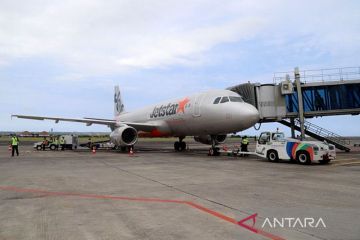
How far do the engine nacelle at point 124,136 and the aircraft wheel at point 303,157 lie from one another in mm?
12096

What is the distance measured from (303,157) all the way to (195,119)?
7498 millimetres

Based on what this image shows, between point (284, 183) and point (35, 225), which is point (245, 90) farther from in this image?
point (35, 225)

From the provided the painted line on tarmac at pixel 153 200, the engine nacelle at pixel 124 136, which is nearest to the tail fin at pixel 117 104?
the engine nacelle at pixel 124 136

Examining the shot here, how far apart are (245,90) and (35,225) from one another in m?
21.0

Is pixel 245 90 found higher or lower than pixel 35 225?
higher

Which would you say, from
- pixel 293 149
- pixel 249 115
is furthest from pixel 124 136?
pixel 293 149

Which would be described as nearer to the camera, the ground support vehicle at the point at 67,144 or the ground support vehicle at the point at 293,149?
the ground support vehicle at the point at 293,149

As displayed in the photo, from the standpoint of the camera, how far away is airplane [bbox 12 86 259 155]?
1906 cm

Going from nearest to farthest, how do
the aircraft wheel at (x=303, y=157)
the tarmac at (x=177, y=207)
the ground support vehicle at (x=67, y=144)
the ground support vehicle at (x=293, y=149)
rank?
1. the tarmac at (x=177, y=207)
2. the ground support vehicle at (x=293, y=149)
3. the aircraft wheel at (x=303, y=157)
4. the ground support vehicle at (x=67, y=144)

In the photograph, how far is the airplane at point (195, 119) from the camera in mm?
19062

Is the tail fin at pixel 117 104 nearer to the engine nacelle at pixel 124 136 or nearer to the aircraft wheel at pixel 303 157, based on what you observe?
the engine nacelle at pixel 124 136

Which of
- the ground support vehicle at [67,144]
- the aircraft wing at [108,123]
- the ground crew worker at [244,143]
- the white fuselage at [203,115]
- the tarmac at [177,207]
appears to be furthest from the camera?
the ground support vehicle at [67,144]

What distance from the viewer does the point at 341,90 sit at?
23.9 m

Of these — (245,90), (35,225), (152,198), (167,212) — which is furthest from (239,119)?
(35,225)
